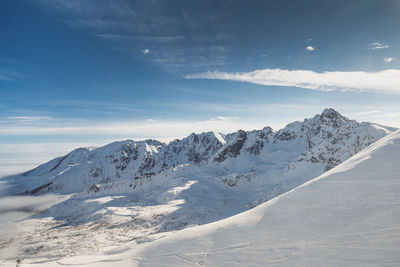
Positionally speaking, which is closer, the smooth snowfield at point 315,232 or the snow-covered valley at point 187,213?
the smooth snowfield at point 315,232

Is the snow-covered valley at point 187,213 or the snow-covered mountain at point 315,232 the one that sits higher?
the snow-covered mountain at point 315,232

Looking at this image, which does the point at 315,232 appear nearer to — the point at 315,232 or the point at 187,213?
the point at 315,232

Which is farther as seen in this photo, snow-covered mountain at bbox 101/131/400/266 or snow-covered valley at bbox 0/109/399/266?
A: snow-covered valley at bbox 0/109/399/266

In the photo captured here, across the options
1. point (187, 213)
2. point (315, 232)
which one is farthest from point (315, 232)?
point (187, 213)

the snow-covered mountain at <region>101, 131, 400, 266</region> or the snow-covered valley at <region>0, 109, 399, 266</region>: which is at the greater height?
the snow-covered mountain at <region>101, 131, 400, 266</region>

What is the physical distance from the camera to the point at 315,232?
7.29 meters

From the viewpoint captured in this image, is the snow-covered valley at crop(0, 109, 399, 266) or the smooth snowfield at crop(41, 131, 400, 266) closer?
the smooth snowfield at crop(41, 131, 400, 266)

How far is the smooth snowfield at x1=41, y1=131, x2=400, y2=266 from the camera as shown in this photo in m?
6.07

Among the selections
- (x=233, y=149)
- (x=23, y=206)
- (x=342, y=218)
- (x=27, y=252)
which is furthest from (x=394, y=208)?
(x=23, y=206)

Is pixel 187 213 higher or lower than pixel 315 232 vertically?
lower

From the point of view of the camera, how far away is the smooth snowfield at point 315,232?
239 inches

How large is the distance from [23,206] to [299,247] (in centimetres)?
27272

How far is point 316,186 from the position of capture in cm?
1061

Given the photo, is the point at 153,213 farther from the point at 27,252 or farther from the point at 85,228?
the point at 27,252
